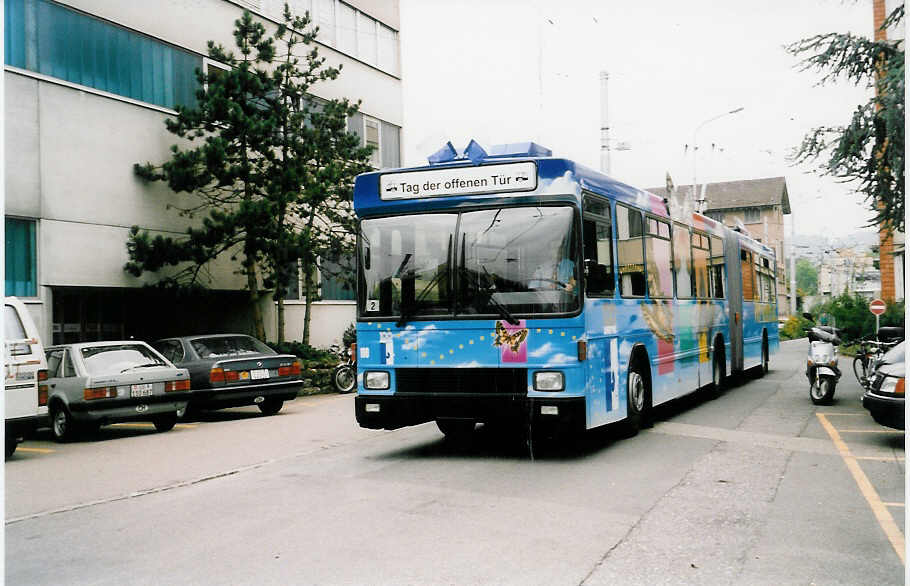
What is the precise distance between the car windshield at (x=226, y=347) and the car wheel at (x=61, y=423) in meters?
2.73

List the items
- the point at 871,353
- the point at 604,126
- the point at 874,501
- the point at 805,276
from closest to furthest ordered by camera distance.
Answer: the point at 874,501 < the point at 871,353 < the point at 604,126 < the point at 805,276

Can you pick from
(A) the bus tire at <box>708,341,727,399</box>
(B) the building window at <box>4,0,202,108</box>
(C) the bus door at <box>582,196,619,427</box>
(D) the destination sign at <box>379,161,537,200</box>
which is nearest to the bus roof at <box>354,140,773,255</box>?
(D) the destination sign at <box>379,161,537,200</box>

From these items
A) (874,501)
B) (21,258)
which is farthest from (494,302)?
(21,258)

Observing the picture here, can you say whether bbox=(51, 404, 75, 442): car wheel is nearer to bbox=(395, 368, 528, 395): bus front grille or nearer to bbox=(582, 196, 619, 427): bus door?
bbox=(395, 368, 528, 395): bus front grille

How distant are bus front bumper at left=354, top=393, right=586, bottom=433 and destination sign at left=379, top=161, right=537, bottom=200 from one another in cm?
216

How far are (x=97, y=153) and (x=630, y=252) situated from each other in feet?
38.1

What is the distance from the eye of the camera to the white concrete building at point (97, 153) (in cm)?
1599

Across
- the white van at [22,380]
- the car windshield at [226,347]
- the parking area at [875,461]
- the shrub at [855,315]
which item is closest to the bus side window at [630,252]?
the parking area at [875,461]

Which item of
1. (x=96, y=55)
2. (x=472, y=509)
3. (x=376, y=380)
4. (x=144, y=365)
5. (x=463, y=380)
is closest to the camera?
(x=472, y=509)

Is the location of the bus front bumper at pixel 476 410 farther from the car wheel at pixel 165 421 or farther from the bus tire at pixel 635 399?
the car wheel at pixel 165 421

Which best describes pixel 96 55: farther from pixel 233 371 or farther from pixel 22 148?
pixel 233 371

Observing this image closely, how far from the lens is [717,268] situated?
1617 centimetres

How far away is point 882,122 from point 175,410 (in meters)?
11.9

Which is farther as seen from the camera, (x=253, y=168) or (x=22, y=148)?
(x=253, y=168)
